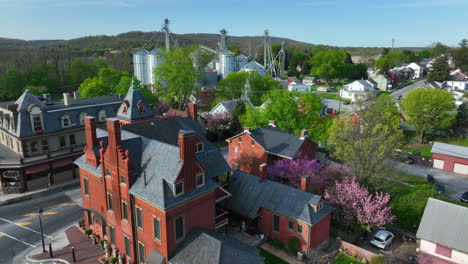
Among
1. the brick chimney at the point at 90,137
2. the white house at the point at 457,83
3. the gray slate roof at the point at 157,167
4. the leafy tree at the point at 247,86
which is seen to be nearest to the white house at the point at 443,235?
the gray slate roof at the point at 157,167

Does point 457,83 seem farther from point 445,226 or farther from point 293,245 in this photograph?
point 293,245

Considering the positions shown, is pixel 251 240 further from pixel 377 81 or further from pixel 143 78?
pixel 377 81

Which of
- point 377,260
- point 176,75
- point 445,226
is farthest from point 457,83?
point 377,260

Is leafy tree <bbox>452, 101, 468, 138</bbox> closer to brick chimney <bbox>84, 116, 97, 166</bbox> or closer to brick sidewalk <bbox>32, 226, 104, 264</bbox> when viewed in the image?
brick chimney <bbox>84, 116, 97, 166</bbox>

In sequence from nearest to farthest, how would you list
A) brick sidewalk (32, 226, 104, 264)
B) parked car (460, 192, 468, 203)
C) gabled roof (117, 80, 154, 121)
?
1. brick sidewalk (32, 226, 104, 264)
2. parked car (460, 192, 468, 203)
3. gabled roof (117, 80, 154, 121)

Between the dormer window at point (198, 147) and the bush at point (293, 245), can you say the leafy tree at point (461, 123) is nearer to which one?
the bush at point (293, 245)

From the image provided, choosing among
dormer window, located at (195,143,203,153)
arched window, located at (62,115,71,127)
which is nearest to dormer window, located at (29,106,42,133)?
arched window, located at (62,115,71,127)
